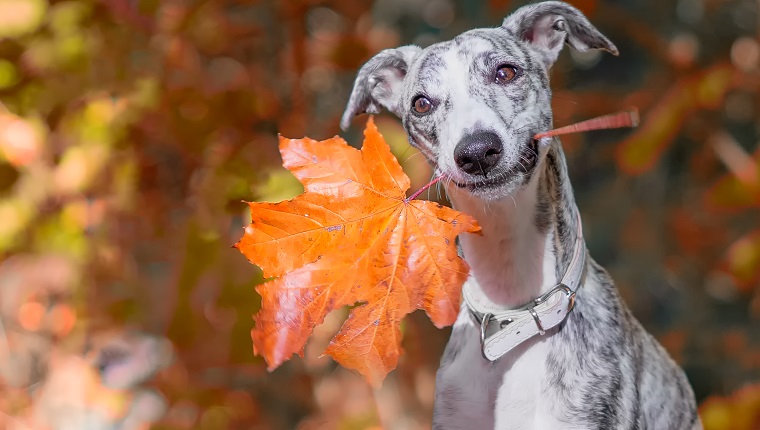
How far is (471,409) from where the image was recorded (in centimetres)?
208

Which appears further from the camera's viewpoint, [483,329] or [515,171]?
[483,329]

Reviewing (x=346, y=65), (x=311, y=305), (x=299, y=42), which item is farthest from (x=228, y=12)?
(x=311, y=305)

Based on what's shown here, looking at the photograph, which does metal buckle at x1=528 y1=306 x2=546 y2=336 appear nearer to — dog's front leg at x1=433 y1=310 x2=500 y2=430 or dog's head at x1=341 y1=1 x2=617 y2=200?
dog's front leg at x1=433 y1=310 x2=500 y2=430

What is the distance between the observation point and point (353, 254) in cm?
178

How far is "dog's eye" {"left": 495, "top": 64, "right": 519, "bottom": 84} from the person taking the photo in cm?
203

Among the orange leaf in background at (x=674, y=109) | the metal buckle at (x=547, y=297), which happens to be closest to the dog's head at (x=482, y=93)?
the metal buckle at (x=547, y=297)

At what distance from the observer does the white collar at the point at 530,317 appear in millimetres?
1986

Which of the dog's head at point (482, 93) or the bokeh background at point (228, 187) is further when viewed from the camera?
the bokeh background at point (228, 187)

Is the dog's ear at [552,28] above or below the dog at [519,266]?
above

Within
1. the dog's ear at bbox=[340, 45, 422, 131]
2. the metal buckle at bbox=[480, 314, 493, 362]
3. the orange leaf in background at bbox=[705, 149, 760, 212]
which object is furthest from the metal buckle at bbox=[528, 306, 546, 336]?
the orange leaf in background at bbox=[705, 149, 760, 212]

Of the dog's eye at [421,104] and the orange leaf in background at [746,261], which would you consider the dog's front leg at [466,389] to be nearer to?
the dog's eye at [421,104]

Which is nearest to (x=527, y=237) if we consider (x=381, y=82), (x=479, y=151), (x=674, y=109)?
(x=479, y=151)

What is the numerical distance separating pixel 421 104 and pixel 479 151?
0.34m

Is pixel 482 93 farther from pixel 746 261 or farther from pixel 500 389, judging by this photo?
pixel 746 261
